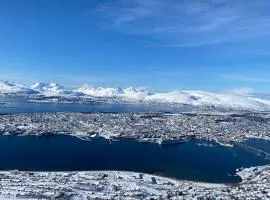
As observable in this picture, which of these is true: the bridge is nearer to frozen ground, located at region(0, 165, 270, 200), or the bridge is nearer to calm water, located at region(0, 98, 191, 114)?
frozen ground, located at region(0, 165, 270, 200)

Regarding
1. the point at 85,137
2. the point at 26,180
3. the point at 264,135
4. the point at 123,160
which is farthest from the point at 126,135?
the point at 26,180

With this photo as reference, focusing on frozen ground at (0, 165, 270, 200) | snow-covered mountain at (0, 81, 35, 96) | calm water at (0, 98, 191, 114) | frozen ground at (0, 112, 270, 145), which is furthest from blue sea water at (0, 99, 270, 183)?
snow-covered mountain at (0, 81, 35, 96)

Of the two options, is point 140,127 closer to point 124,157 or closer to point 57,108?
point 124,157

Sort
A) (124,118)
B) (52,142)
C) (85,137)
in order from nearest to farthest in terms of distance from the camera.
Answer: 1. (52,142)
2. (85,137)
3. (124,118)

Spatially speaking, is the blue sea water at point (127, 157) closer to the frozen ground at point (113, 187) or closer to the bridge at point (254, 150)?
the bridge at point (254, 150)

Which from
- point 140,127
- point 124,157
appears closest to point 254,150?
point 124,157

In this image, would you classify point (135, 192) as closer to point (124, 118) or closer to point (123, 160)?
point (123, 160)

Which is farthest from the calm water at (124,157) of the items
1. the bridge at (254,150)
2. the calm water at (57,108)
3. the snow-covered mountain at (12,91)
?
the snow-covered mountain at (12,91)
